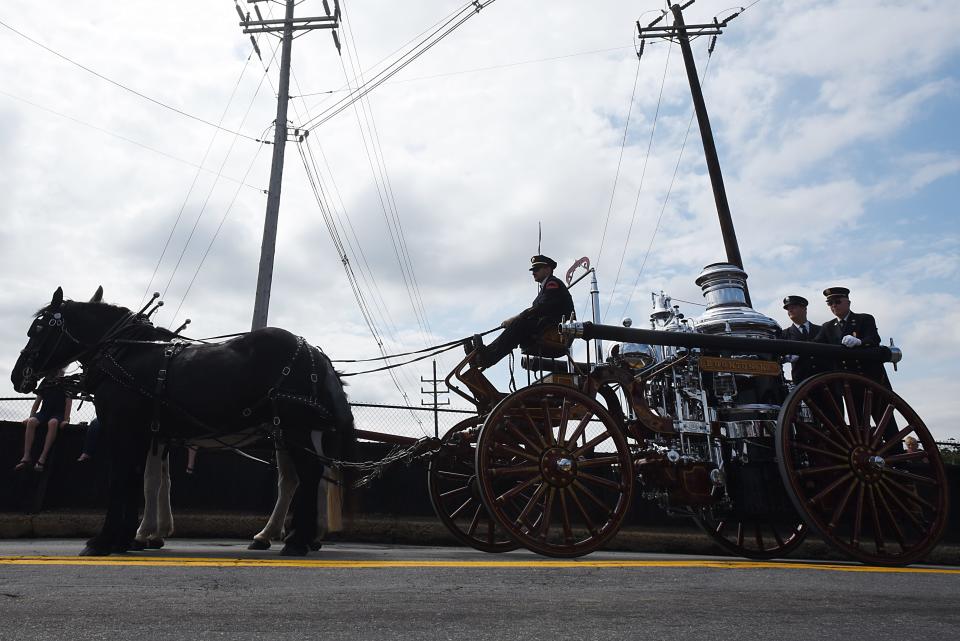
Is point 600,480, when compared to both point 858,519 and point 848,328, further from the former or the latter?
point 848,328

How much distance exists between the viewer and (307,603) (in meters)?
2.99

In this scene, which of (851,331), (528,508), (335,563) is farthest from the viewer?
(851,331)

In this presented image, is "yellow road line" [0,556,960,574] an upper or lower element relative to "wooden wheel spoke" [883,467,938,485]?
lower

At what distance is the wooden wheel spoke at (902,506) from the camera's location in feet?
17.4

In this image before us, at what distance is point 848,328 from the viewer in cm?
667

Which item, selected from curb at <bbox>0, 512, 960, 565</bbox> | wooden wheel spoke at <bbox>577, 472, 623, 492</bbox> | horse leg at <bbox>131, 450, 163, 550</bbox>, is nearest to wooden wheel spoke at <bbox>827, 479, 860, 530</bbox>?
wooden wheel spoke at <bbox>577, 472, 623, 492</bbox>

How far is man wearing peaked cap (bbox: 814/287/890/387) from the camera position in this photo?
6.19 meters

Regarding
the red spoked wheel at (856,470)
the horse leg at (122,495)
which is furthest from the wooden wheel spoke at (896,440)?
the horse leg at (122,495)

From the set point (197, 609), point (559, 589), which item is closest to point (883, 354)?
point (559, 589)

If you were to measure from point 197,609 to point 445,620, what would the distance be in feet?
3.35

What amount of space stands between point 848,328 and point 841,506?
7.12 feet

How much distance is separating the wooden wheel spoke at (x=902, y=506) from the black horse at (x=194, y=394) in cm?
431

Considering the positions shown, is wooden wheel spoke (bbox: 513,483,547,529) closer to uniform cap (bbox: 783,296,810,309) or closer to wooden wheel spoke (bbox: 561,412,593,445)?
wooden wheel spoke (bbox: 561,412,593,445)

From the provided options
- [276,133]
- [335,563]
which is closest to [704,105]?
[276,133]
